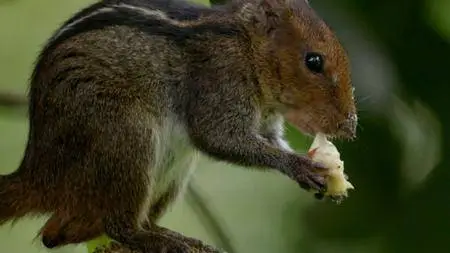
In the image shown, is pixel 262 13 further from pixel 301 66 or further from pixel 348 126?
pixel 348 126

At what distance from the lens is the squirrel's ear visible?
238cm

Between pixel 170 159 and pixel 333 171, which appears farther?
pixel 170 159

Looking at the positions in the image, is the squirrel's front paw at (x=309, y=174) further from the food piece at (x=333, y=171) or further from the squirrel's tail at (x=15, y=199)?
the squirrel's tail at (x=15, y=199)

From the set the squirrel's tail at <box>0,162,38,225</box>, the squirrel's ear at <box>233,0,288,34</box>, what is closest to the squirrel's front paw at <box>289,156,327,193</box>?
the squirrel's ear at <box>233,0,288,34</box>

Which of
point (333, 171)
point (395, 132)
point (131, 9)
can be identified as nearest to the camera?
point (333, 171)

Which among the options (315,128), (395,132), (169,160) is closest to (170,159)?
(169,160)

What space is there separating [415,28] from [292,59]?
1.25ft

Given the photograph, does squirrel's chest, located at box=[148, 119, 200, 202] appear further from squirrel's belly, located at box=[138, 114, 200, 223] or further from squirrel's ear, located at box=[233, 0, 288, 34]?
squirrel's ear, located at box=[233, 0, 288, 34]

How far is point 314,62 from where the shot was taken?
7.65 ft

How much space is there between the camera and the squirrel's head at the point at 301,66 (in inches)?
91.1

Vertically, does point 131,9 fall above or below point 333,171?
above

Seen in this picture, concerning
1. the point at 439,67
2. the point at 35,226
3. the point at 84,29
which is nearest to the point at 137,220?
the point at 84,29

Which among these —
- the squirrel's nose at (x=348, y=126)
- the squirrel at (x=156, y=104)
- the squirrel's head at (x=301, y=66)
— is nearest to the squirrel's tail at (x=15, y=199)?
the squirrel at (x=156, y=104)

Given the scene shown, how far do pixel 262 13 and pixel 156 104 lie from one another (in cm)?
28
